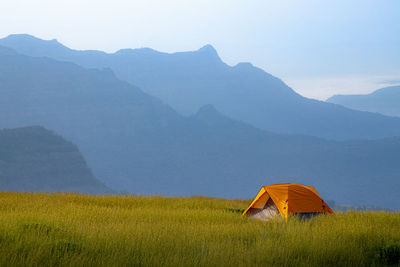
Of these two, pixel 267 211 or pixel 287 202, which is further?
pixel 267 211

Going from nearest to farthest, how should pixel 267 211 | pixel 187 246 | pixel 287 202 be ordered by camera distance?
pixel 187 246, pixel 287 202, pixel 267 211

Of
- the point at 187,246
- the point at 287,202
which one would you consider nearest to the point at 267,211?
the point at 287,202

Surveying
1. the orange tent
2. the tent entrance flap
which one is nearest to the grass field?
the orange tent

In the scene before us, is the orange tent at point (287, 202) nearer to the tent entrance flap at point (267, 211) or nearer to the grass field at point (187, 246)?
→ the tent entrance flap at point (267, 211)

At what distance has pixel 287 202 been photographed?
17.7 m

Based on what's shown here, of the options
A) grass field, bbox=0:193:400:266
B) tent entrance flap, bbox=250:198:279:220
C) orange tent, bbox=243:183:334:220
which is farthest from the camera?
tent entrance flap, bbox=250:198:279:220

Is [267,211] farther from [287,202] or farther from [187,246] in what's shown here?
[187,246]

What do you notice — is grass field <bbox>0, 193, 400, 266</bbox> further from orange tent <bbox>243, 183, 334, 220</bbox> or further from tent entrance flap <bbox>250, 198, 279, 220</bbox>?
tent entrance flap <bbox>250, 198, 279, 220</bbox>

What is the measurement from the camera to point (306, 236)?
11227 mm

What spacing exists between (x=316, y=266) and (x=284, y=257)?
2.29 feet

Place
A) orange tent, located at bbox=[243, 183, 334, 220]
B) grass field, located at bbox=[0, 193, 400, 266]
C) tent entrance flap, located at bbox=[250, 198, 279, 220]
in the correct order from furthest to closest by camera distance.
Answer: tent entrance flap, located at bbox=[250, 198, 279, 220] → orange tent, located at bbox=[243, 183, 334, 220] → grass field, located at bbox=[0, 193, 400, 266]

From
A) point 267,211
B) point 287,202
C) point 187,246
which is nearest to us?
point 187,246

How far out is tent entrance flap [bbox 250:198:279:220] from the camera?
18312 mm

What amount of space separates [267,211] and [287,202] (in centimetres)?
131
